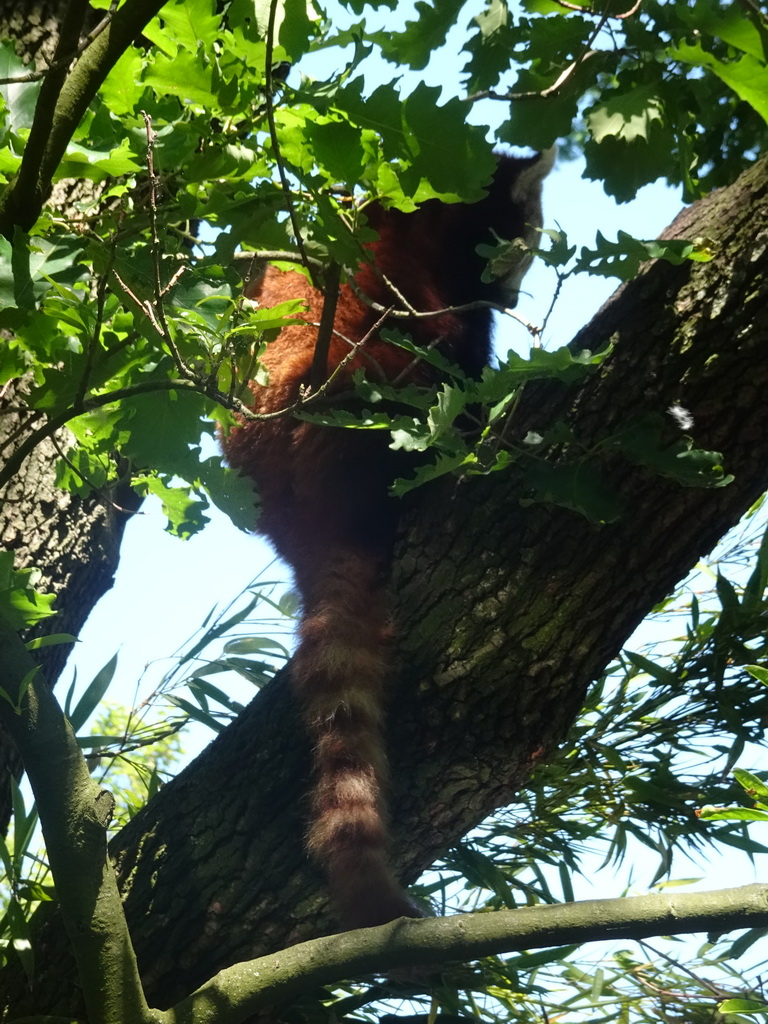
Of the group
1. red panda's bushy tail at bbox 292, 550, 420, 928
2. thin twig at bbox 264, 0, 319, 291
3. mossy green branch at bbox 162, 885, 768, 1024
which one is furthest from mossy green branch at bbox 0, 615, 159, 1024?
thin twig at bbox 264, 0, 319, 291

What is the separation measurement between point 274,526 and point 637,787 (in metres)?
0.92

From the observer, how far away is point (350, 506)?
1.88 metres

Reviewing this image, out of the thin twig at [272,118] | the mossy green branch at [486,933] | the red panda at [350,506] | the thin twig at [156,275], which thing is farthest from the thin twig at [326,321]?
the mossy green branch at [486,933]

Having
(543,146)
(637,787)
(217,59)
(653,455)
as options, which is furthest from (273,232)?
(637,787)

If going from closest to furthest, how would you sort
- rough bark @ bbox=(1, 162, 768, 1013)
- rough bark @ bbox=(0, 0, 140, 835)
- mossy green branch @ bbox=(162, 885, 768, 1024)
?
1. mossy green branch @ bbox=(162, 885, 768, 1024)
2. rough bark @ bbox=(1, 162, 768, 1013)
3. rough bark @ bbox=(0, 0, 140, 835)

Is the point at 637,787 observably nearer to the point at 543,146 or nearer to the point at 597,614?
the point at 597,614

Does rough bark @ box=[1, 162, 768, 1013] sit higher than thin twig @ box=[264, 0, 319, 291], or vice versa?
thin twig @ box=[264, 0, 319, 291]

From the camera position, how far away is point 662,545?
1.49 metres

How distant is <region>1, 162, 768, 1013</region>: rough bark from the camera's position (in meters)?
1.44

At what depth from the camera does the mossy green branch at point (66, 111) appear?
3.20 feet

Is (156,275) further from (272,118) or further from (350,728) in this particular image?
(350,728)

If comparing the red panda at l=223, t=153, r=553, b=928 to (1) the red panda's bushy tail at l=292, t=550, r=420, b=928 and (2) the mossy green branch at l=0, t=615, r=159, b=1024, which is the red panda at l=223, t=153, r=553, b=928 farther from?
(2) the mossy green branch at l=0, t=615, r=159, b=1024

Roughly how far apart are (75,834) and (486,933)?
24.6 inches

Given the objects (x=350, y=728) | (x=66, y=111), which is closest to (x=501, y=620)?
(x=350, y=728)
